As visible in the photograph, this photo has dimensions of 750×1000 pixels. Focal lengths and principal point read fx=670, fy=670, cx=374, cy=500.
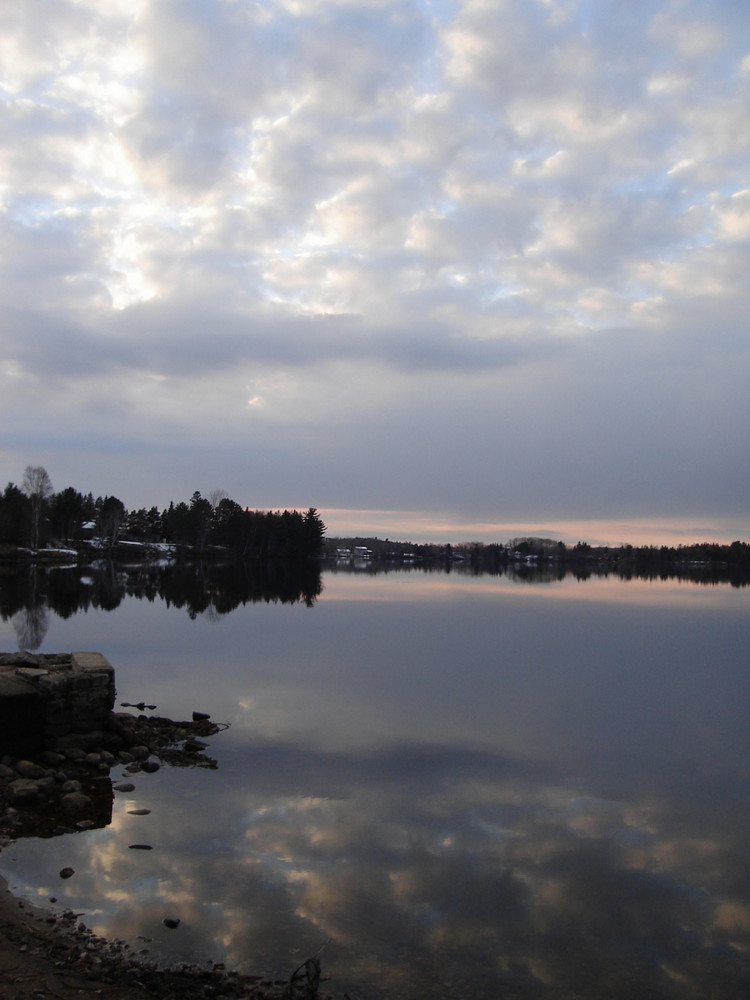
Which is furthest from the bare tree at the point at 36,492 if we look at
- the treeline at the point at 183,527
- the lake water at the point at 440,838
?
the lake water at the point at 440,838

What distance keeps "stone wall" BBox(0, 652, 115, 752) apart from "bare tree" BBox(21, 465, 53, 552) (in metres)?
102

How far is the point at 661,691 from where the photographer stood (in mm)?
24500

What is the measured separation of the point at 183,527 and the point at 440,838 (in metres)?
156

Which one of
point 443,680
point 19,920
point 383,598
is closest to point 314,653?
point 443,680

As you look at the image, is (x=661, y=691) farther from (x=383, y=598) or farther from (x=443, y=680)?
(x=383, y=598)

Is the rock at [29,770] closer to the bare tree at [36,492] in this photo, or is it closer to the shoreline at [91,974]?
the shoreline at [91,974]

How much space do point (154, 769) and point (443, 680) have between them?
41.4 ft

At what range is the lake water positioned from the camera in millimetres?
8398

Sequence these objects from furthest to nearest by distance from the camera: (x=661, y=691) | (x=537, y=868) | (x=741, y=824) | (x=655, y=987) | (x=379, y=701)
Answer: (x=661, y=691) → (x=379, y=701) → (x=741, y=824) → (x=537, y=868) → (x=655, y=987)

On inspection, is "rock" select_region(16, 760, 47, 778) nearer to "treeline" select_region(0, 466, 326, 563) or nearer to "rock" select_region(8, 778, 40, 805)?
"rock" select_region(8, 778, 40, 805)

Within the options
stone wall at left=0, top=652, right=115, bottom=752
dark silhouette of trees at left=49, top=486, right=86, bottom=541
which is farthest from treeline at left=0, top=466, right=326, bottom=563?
stone wall at left=0, top=652, right=115, bottom=752

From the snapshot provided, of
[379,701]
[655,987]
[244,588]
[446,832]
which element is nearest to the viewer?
[655,987]

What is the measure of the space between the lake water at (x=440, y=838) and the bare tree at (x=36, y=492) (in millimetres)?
92810

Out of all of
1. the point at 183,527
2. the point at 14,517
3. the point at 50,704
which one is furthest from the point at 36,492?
the point at 50,704
